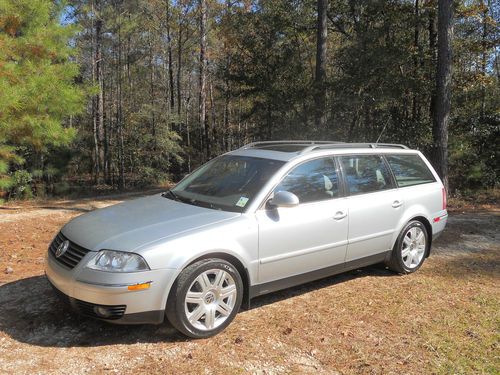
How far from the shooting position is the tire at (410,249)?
18.2ft

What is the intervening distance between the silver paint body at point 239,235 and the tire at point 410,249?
0.16 m

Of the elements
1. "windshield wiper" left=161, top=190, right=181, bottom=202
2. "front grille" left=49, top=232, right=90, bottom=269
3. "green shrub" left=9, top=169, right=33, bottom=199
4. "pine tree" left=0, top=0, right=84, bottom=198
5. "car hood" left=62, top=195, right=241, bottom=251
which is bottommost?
"green shrub" left=9, top=169, right=33, bottom=199

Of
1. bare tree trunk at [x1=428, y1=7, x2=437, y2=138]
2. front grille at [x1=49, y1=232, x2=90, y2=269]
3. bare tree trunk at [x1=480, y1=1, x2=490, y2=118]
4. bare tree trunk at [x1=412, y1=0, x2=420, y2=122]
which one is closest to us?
front grille at [x1=49, y1=232, x2=90, y2=269]

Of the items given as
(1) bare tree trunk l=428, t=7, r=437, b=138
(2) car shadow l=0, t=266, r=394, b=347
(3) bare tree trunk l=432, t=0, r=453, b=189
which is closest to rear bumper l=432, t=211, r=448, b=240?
(2) car shadow l=0, t=266, r=394, b=347

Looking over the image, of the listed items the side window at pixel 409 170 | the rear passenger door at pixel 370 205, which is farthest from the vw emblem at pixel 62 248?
the side window at pixel 409 170

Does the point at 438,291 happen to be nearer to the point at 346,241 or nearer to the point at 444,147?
the point at 346,241

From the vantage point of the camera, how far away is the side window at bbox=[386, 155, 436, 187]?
5676 millimetres

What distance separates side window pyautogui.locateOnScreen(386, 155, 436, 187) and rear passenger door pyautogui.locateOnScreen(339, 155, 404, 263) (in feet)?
0.57

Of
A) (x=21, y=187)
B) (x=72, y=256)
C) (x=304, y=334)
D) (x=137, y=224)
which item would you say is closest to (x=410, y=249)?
(x=304, y=334)

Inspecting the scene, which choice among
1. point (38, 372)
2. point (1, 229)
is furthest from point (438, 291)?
point (1, 229)

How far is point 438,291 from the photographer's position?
518 cm

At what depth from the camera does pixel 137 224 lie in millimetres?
3926

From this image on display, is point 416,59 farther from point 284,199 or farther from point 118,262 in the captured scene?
point 118,262

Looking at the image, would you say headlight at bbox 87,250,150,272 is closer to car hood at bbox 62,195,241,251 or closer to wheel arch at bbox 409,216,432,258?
car hood at bbox 62,195,241,251
